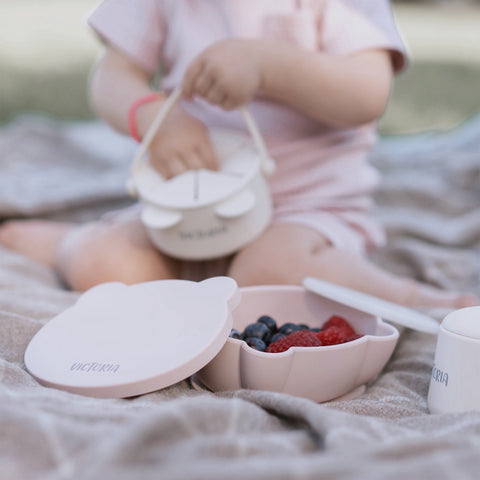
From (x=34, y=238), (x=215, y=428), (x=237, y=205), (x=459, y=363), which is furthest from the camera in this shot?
(x=34, y=238)

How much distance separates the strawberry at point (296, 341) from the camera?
625mm

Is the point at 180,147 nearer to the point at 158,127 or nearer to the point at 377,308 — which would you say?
the point at 158,127

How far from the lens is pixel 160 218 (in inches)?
34.0

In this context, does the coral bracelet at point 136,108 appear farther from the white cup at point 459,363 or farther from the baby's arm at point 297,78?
the white cup at point 459,363

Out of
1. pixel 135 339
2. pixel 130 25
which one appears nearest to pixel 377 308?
pixel 135 339

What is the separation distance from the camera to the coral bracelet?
3.26 ft

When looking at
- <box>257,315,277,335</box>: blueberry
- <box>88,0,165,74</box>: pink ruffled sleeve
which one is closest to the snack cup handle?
<box>88,0,165,74</box>: pink ruffled sleeve

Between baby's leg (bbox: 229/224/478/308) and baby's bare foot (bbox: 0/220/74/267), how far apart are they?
0.39 m

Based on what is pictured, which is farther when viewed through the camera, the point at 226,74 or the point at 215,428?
the point at 226,74

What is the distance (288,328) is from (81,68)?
2.21 m

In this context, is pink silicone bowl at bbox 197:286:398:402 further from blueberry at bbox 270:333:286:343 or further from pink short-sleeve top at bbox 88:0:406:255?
pink short-sleeve top at bbox 88:0:406:255

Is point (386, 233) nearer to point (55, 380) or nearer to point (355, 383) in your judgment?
point (355, 383)

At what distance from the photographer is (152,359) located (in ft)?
1.91

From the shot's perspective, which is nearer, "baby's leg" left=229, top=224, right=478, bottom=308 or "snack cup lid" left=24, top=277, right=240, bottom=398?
"snack cup lid" left=24, top=277, right=240, bottom=398
